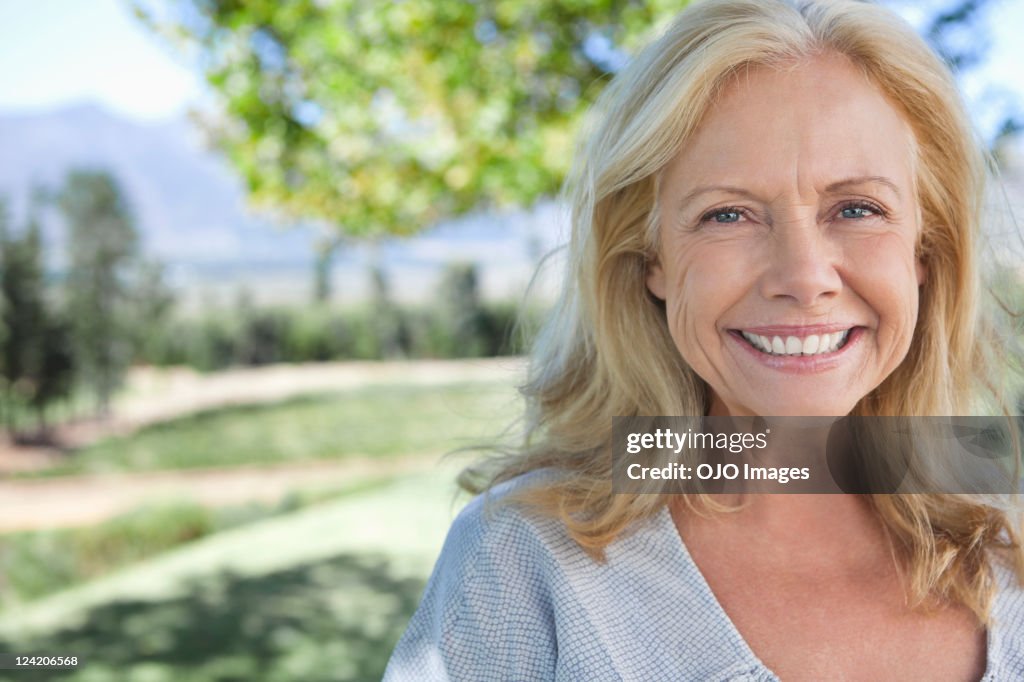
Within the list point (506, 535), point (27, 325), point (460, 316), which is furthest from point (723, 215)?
point (460, 316)

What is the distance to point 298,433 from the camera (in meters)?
10.6

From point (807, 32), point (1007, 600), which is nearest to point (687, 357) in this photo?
point (807, 32)

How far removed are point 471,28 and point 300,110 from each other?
109 cm

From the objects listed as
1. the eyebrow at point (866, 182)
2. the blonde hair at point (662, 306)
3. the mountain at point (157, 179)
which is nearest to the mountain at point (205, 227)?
the mountain at point (157, 179)

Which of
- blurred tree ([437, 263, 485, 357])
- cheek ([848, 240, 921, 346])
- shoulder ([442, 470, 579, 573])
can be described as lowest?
Answer: shoulder ([442, 470, 579, 573])

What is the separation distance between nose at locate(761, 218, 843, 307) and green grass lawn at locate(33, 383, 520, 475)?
7530 millimetres

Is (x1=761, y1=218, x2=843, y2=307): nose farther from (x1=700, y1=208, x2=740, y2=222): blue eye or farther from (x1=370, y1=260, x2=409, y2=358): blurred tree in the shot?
(x1=370, y1=260, x2=409, y2=358): blurred tree

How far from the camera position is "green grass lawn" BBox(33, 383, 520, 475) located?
8953 mm

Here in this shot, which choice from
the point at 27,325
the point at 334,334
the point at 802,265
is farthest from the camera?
the point at 334,334

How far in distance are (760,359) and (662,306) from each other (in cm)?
28

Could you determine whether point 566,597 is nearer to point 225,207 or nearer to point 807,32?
point 807,32

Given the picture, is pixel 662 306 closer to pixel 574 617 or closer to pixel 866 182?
pixel 866 182

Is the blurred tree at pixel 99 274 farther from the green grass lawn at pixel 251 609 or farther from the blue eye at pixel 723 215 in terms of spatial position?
the blue eye at pixel 723 215

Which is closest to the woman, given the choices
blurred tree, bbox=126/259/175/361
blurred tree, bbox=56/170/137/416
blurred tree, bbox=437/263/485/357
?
blurred tree, bbox=56/170/137/416
